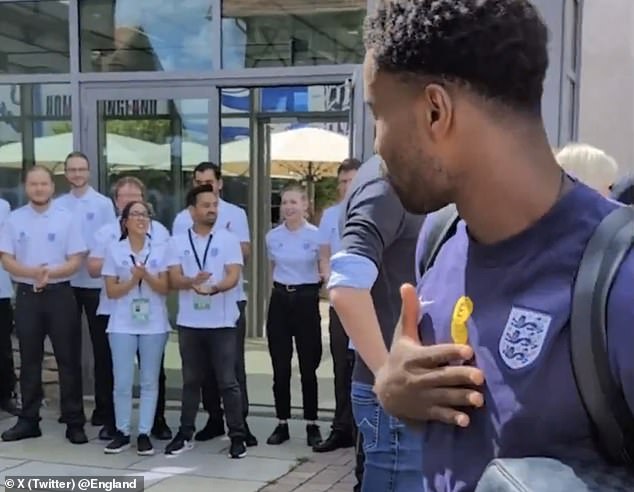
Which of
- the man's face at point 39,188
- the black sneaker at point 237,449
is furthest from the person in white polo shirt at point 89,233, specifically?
the black sneaker at point 237,449

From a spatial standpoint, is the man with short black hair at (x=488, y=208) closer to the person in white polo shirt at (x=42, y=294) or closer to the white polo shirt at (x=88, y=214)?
the person in white polo shirt at (x=42, y=294)

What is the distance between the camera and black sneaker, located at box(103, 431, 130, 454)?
594 cm

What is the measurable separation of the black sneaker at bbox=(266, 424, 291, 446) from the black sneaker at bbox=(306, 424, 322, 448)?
159 millimetres

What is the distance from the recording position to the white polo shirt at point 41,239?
611 centimetres

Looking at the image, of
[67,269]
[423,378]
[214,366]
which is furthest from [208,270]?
[423,378]

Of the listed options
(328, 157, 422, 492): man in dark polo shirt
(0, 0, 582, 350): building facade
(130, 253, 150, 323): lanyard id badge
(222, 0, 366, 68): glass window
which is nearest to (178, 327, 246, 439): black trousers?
(130, 253, 150, 323): lanyard id badge

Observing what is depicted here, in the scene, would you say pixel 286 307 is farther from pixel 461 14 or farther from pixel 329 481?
pixel 461 14

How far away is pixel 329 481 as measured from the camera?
5359 mm

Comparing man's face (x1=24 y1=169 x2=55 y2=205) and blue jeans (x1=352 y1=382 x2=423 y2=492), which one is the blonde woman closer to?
blue jeans (x1=352 y1=382 x2=423 y2=492)

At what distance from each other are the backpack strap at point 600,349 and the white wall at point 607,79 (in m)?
7.72

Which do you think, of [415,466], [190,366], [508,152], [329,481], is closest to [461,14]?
[508,152]

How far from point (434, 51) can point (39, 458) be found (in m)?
→ 5.30

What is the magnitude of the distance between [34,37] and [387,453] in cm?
641

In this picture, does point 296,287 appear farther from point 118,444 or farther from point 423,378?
point 423,378
